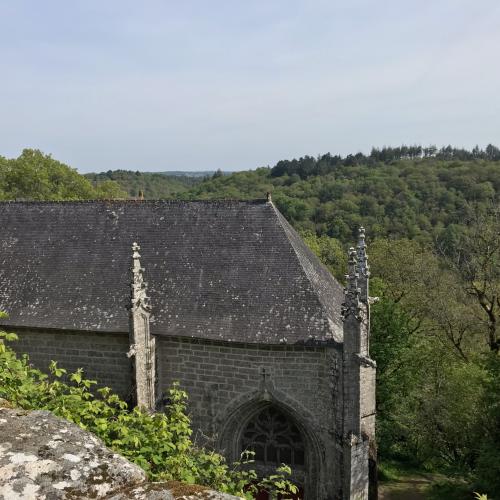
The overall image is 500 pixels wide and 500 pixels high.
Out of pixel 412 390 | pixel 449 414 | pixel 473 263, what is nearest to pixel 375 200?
pixel 473 263

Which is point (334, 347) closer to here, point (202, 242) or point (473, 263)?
point (202, 242)

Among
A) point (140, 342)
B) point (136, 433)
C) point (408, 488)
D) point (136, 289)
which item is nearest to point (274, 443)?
point (140, 342)

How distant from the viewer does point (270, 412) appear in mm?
14211

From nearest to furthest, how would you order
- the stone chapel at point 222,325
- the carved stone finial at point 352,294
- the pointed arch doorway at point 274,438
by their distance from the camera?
the carved stone finial at point 352,294 → the stone chapel at point 222,325 → the pointed arch doorway at point 274,438

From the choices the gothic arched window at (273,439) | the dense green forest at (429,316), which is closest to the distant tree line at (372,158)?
the dense green forest at (429,316)

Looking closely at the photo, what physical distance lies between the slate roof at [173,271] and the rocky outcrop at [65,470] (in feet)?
33.0

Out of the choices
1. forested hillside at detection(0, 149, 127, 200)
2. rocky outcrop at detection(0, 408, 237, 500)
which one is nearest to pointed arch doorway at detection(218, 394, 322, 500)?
rocky outcrop at detection(0, 408, 237, 500)

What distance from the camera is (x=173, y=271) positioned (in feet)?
49.4

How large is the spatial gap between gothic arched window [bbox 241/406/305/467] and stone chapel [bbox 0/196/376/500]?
0.03 metres

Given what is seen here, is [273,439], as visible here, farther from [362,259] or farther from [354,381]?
[362,259]

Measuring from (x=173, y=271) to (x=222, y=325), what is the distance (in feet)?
8.23

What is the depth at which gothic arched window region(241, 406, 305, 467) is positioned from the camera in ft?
46.1

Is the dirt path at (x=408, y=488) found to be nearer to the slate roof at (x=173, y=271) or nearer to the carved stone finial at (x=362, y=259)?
the slate roof at (x=173, y=271)

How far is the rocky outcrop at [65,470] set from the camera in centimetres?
272
